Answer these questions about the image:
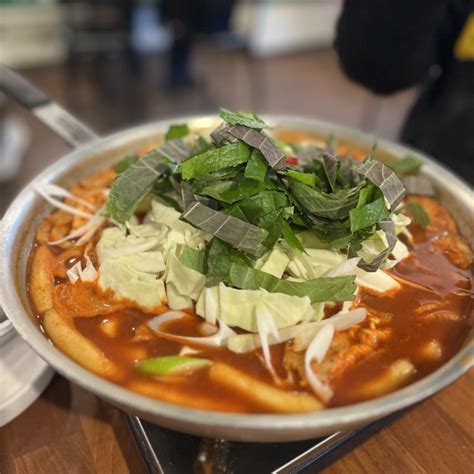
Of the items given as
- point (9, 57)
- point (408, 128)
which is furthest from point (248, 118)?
point (9, 57)

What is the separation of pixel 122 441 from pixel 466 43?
7.84ft

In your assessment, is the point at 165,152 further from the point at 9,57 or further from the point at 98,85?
the point at 9,57

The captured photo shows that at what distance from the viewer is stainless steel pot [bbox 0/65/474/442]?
1.00 metres

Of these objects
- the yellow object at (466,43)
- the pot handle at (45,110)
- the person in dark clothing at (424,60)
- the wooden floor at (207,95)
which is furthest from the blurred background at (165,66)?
the pot handle at (45,110)

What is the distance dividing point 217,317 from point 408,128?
6.59ft

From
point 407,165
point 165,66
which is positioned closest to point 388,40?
point 407,165

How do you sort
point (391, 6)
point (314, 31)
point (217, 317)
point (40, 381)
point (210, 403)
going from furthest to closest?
point (314, 31), point (391, 6), point (40, 381), point (217, 317), point (210, 403)

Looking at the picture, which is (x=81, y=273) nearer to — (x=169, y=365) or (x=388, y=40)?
(x=169, y=365)

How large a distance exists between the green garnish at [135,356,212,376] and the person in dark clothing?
70.9 inches

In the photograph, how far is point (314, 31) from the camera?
7.96 m

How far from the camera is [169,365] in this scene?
1221 millimetres

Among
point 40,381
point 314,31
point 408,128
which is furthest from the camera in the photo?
point 314,31

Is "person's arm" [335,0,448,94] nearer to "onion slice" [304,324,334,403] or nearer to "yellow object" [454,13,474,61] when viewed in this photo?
"yellow object" [454,13,474,61]

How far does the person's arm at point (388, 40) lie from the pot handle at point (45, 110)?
1.30 m
